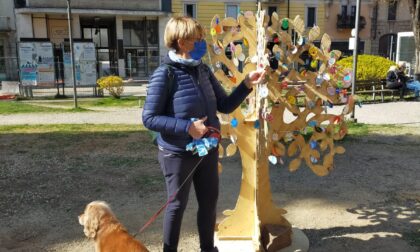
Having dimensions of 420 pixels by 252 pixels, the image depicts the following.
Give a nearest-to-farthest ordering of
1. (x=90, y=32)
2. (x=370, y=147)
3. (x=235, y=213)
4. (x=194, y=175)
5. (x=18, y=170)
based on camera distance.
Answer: (x=194, y=175), (x=235, y=213), (x=18, y=170), (x=370, y=147), (x=90, y=32)

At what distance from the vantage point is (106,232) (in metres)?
2.45

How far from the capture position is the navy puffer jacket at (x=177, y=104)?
236 centimetres

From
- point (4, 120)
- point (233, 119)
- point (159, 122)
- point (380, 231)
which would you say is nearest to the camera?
point (159, 122)

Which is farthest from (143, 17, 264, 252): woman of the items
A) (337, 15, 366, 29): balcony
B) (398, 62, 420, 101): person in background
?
(337, 15, 366, 29): balcony

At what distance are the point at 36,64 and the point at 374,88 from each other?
500 inches

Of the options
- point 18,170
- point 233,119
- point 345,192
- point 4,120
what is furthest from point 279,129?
point 4,120

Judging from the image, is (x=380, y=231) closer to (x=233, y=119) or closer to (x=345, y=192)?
(x=345, y=192)

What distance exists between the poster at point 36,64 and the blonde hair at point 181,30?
15.5 metres

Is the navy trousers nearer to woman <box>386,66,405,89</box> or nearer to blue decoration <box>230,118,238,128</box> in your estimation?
blue decoration <box>230,118,238,128</box>

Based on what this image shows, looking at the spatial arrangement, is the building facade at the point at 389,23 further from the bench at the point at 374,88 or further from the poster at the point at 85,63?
the poster at the point at 85,63

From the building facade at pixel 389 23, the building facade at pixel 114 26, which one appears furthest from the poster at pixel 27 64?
the building facade at pixel 389 23

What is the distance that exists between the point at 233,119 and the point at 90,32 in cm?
2978

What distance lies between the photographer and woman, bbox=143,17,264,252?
2371 mm

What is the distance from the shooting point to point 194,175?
268 cm
